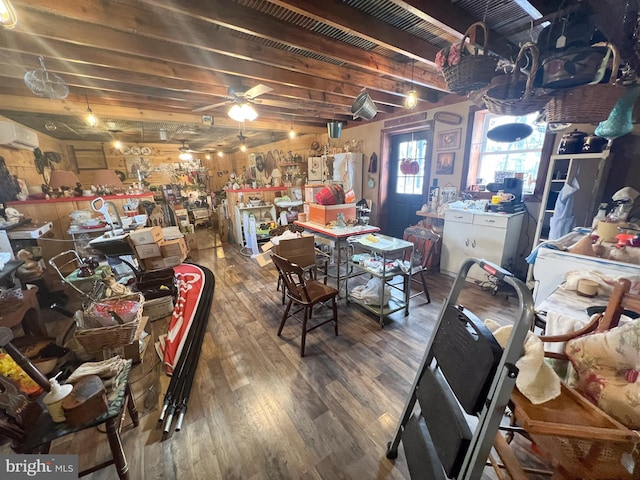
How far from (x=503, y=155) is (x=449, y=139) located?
79cm

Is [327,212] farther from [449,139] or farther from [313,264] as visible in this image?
[449,139]

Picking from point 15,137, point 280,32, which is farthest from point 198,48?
point 15,137


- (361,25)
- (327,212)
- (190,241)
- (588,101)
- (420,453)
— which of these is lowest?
(190,241)

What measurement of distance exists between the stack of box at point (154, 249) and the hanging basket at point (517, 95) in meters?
3.78

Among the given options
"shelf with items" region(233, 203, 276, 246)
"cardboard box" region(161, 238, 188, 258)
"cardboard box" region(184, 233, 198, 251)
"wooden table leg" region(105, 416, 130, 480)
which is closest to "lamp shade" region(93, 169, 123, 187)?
"cardboard box" region(161, 238, 188, 258)

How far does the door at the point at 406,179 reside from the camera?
4.46 meters

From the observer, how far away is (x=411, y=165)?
14.7ft

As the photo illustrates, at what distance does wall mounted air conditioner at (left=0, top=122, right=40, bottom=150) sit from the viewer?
10.1 feet

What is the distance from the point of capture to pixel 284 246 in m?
2.62

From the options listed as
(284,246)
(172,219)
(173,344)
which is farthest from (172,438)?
(172,219)

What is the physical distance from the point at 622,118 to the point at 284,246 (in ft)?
9.01

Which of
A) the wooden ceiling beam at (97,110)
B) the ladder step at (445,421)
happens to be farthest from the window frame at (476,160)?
the wooden ceiling beam at (97,110)

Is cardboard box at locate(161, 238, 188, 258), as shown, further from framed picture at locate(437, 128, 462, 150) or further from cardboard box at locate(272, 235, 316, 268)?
framed picture at locate(437, 128, 462, 150)

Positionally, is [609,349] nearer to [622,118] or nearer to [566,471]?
[566,471]
